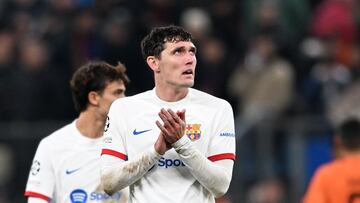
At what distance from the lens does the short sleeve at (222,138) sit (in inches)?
343

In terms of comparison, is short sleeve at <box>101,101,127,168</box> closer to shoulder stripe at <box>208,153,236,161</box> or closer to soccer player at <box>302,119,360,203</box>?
shoulder stripe at <box>208,153,236,161</box>

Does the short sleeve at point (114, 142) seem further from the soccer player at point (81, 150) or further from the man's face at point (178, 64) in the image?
the soccer player at point (81, 150)

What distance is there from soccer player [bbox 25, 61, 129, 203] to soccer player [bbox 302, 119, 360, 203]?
1.92 m

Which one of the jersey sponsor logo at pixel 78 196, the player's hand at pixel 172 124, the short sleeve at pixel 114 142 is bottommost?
the jersey sponsor logo at pixel 78 196

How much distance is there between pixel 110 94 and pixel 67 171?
0.76 meters

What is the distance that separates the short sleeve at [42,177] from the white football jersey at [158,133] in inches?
47.6

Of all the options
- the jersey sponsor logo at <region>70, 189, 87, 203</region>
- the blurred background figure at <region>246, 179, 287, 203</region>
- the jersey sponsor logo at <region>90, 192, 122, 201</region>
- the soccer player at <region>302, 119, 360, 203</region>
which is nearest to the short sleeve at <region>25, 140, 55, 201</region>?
the jersey sponsor logo at <region>70, 189, 87, 203</region>

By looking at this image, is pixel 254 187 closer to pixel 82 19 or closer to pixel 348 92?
pixel 348 92

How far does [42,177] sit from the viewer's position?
990cm

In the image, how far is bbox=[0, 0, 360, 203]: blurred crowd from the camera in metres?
16.9

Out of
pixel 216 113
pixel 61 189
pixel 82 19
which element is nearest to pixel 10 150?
pixel 82 19

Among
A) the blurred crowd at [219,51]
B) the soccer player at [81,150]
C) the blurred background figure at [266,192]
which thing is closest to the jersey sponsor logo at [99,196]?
the soccer player at [81,150]

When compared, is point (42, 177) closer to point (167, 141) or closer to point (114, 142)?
point (114, 142)

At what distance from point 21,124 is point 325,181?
775 cm
